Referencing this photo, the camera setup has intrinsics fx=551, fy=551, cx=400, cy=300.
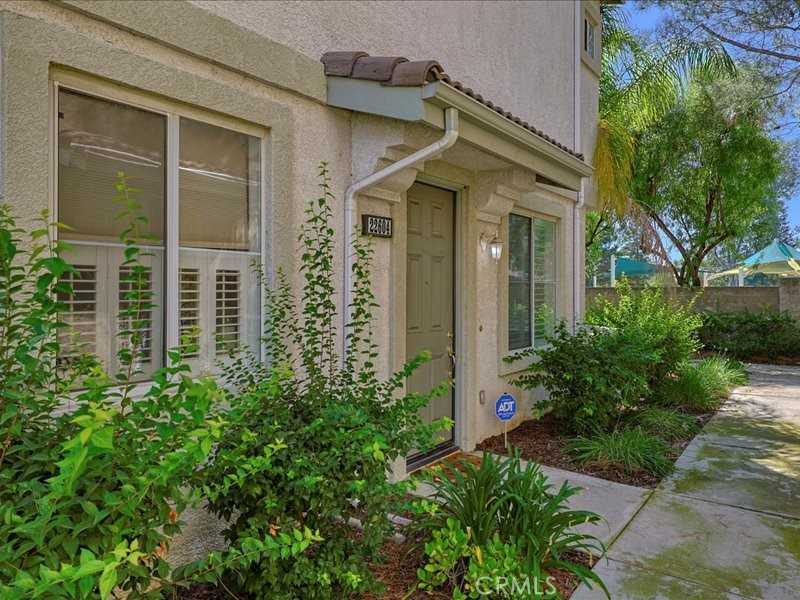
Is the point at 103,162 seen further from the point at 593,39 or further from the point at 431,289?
the point at 593,39

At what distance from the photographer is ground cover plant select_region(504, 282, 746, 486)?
5.38 metres

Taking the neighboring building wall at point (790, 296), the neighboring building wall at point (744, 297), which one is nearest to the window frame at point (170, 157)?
the neighboring building wall at point (744, 297)

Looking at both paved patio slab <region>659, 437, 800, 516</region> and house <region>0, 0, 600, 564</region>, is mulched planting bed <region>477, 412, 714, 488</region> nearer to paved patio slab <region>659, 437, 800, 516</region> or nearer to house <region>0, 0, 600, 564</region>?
paved patio slab <region>659, 437, 800, 516</region>

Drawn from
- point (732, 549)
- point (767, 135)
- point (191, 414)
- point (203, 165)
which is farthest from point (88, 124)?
point (767, 135)

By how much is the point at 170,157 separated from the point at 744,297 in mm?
16959

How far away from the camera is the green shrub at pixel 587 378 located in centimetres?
598

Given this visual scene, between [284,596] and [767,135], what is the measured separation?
56.1 feet

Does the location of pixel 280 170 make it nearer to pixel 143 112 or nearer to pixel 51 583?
pixel 143 112

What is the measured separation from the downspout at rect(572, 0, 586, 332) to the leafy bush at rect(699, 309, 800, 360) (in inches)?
267

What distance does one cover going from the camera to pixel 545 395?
7.23 m

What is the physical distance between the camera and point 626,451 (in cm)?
536

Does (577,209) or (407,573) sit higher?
(577,209)

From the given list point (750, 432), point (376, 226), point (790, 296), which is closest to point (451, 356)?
point (376, 226)

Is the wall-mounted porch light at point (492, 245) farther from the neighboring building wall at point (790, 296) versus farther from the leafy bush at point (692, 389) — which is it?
the neighboring building wall at point (790, 296)
